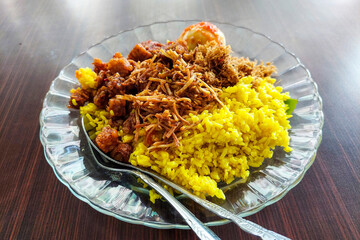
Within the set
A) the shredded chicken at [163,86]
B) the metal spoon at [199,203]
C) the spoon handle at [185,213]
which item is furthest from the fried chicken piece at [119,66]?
the spoon handle at [185,213]

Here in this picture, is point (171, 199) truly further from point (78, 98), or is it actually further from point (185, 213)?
point (78, 98)

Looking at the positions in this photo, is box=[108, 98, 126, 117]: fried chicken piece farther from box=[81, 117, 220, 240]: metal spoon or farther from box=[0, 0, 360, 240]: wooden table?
box=[0, 0, 360, 240]: wooden table

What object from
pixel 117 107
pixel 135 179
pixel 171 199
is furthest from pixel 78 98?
pixel 171 199

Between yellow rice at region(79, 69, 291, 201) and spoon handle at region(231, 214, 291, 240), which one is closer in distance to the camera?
spoon handle at region(231, 214, 291, 240)

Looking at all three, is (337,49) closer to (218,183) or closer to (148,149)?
(218,183)

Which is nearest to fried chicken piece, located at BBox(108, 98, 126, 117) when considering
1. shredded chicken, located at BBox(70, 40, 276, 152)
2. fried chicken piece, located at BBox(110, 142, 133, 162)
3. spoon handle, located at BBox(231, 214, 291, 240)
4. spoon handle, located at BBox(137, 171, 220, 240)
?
shredded chicken, located at BBox(70, 40, 276, 152)

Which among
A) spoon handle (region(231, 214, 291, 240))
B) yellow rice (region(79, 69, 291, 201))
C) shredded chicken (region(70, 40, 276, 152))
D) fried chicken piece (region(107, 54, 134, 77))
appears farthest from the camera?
fried chicken piece (region(107, 54, 134, 77))
